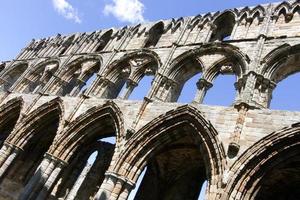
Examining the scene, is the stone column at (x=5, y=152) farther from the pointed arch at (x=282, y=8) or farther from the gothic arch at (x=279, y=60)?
the pointed arch at (x=282, y=8)

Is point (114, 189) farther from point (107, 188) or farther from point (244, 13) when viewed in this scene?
point (244, 13)

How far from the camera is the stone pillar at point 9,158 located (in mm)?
14505

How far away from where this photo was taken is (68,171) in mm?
15523

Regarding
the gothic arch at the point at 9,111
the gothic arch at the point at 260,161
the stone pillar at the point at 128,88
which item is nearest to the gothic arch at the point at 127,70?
the stone pillar at the point at 128,88

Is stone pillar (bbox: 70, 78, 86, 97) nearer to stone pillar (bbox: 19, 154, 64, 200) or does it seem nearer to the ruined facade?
the ruined facade

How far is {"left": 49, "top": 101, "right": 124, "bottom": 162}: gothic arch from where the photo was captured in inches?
514

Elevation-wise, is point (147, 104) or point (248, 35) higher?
point (248, 35)

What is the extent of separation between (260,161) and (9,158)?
10.2 metres

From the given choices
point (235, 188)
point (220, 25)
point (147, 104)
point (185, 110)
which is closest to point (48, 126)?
point (147, 104)

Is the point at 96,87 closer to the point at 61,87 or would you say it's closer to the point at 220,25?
the point at 61,87

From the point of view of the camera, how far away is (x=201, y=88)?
12516mm

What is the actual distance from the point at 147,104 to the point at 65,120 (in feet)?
11.0

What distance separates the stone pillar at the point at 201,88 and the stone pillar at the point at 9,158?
775cm

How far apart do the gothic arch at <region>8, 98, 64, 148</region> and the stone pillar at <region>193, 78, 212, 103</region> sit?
5809 millimetres
